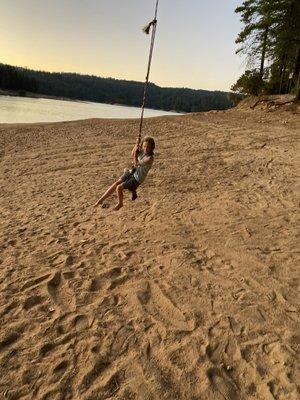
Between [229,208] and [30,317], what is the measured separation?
5793mm

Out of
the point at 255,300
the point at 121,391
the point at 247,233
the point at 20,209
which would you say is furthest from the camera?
the point at 20,209

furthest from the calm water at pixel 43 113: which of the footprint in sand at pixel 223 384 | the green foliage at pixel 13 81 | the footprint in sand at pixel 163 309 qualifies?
the green foliage at pixel 13 81

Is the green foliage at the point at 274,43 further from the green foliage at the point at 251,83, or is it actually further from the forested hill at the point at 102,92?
the forested hill at the point at 102,92

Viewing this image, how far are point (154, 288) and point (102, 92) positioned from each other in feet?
552

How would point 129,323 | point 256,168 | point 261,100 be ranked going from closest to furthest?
point 129,323, point 256,168, point 261,100

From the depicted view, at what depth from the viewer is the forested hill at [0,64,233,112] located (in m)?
104

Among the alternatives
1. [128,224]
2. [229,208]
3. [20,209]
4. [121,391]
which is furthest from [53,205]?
[121,391]

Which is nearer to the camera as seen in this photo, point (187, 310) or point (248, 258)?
Answer: point (187, 310)

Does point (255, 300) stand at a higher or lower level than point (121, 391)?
higher

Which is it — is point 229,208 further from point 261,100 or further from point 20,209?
point 261,100

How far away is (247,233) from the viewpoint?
8000mm

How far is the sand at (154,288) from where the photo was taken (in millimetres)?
4355

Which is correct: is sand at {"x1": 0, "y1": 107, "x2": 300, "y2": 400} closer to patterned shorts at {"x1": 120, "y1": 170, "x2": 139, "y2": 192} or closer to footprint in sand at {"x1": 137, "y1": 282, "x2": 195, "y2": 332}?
footprint in sand at {"x1": 137, "y1": 282, "x2": 195, "y2": 332}

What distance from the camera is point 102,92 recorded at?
16575 cm
